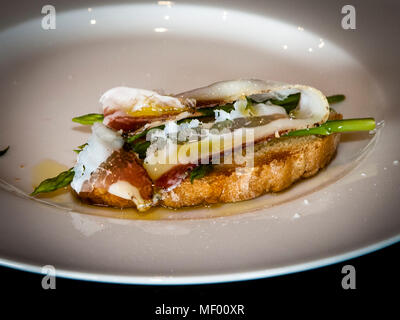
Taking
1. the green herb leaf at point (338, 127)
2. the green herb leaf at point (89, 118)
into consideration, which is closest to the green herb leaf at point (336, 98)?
the green herb leaf at point (338, 127)

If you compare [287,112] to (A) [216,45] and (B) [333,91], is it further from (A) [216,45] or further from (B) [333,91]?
(A) [216,45]

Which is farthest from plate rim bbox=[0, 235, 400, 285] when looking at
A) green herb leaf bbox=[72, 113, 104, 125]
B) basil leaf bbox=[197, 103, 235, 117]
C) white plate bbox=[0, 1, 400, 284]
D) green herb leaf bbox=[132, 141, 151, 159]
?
green herb leaf bbox=[72, 113, 104, 125]

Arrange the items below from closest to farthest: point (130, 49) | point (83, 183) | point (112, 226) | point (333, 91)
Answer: point (112, 226) < point (83, 183) < point (333, 91) < point (130, 49)

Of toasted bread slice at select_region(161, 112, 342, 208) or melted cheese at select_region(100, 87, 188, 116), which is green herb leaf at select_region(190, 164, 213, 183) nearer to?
toasted bread slice at select_region(161, 112, 342, 208)

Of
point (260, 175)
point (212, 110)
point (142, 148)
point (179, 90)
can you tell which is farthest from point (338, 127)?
point (179, 90)

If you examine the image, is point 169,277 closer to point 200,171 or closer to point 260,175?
point 200,171

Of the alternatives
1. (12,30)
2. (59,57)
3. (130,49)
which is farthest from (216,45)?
(12,30)
